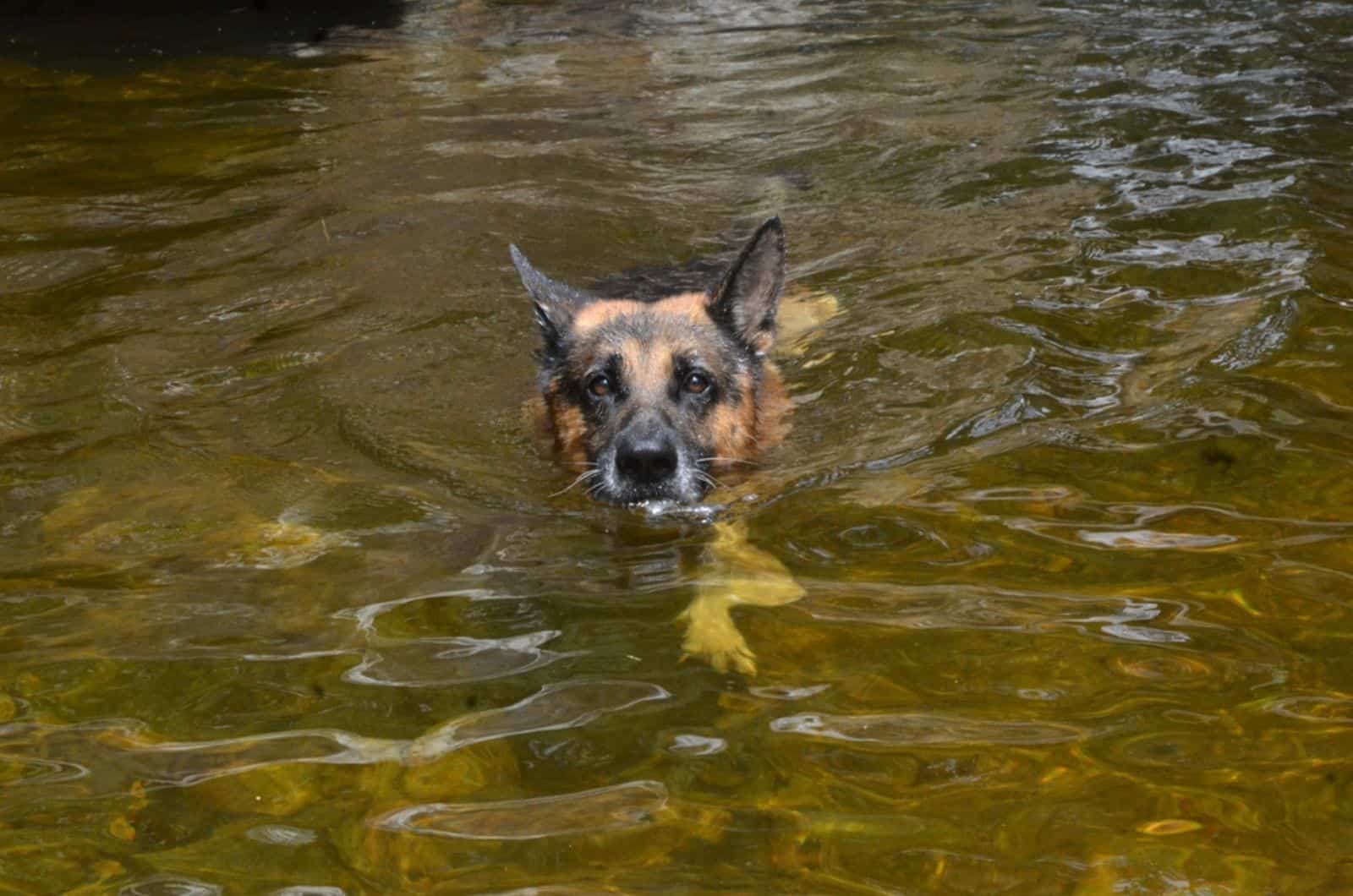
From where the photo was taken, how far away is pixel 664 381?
6.12m

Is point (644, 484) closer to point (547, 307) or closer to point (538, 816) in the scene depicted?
point (547, 307)

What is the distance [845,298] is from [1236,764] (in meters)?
4.90

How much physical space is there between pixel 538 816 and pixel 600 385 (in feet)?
10.2

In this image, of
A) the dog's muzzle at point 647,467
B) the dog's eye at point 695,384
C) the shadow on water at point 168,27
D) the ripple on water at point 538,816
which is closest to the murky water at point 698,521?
the ripple on water at point 538,816

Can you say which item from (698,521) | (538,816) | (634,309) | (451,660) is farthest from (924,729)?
(634,309)

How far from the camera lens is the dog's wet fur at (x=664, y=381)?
5.70 metres

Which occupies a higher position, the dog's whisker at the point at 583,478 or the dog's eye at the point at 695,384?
the dog's eye at the point at 695,384

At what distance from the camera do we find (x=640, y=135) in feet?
36.4

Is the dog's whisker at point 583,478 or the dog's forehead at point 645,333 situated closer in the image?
the dog's whisker at point 583,478

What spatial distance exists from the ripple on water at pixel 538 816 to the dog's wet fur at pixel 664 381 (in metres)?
2.39

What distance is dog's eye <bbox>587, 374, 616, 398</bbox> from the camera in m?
6.13

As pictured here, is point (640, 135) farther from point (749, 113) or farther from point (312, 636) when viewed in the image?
point (312, 636)

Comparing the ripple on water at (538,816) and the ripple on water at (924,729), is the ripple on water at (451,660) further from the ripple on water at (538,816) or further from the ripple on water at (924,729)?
the ripple on water at (924,729)

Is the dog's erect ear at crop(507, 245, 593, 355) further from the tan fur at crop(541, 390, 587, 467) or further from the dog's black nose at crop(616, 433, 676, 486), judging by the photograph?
the dog's black nose at crop(616, 433, 676, 486)
